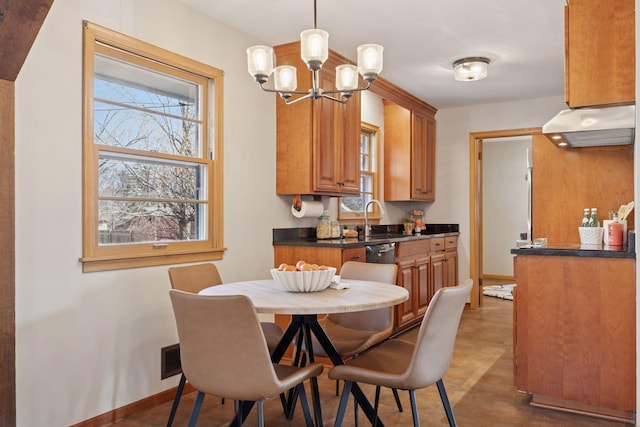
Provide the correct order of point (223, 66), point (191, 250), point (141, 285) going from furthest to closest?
point (223, 66), point (191, 250), point (141, 285)

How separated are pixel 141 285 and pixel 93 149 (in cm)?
80

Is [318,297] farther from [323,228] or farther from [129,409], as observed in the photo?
[323,228]

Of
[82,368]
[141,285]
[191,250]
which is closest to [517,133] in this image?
[191,250]

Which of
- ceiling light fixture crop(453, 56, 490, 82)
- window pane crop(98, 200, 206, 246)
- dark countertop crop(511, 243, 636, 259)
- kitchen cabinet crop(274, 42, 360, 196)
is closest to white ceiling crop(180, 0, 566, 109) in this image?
ceiling light fixture crop(453, 56, 490, 82)

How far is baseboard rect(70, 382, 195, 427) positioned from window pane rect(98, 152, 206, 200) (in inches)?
45.9

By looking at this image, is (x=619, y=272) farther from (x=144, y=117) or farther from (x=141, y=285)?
(x=144, y=117)

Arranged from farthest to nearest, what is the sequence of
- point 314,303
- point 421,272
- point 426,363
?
point 421,272 → point 314,303 → point 426,363

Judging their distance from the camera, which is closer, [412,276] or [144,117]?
[144,117]

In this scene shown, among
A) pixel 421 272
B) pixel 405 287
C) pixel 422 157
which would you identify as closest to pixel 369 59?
pixel 405 287

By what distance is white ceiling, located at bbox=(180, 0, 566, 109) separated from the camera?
310 cm

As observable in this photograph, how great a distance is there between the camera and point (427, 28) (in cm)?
347

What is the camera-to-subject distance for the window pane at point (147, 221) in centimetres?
267

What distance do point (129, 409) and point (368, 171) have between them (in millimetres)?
3570

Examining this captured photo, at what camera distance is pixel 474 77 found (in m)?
4.25
